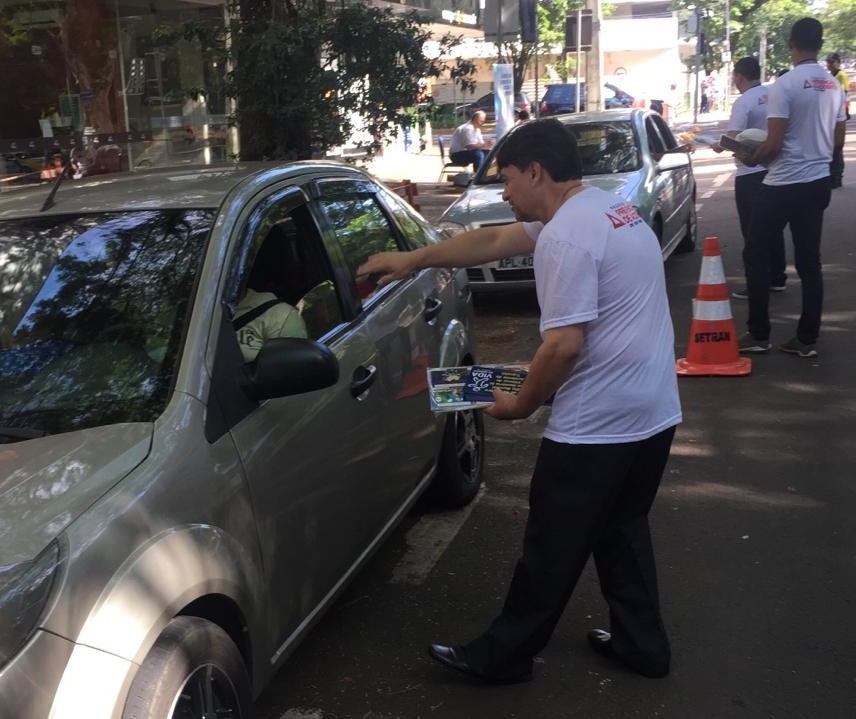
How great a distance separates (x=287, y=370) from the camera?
2914mm

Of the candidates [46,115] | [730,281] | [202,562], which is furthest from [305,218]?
[46,115]

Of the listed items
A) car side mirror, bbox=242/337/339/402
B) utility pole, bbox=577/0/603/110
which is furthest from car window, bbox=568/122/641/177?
utility pole, bbox=577/0/603/110

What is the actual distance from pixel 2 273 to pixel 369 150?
22.3 ft

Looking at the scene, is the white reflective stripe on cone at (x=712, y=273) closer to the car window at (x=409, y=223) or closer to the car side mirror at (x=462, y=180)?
the car window at (x=409, y=223)

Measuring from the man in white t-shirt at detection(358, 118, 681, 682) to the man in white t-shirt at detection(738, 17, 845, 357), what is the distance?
430cm

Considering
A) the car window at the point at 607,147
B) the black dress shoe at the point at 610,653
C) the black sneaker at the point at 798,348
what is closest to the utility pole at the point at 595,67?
the car window at the point at 607,147

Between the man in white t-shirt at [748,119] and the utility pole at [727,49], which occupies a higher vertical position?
the utility pole at [727,49]

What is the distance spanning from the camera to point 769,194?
282 inches

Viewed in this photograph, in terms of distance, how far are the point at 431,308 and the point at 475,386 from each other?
1486mm

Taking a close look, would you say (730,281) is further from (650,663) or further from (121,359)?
(121,359)

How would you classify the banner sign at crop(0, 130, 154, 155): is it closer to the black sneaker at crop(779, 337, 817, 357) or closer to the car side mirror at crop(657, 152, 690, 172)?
the car side mirror at crop(657, 152, 690, 172)

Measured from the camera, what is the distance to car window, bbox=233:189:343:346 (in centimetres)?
337

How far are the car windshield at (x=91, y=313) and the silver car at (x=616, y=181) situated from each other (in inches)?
201

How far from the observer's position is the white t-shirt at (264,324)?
3.32 meters
